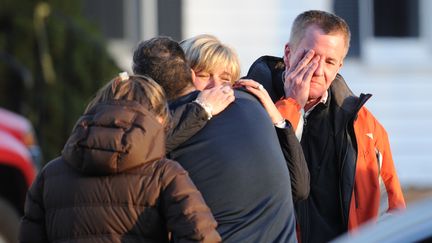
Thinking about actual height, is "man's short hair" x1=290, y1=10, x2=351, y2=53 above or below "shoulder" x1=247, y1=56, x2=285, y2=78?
above

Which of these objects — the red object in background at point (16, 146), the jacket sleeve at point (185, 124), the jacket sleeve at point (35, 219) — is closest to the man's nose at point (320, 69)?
the jacket sleeve at point (185, 124)

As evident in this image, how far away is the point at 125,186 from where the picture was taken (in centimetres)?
370

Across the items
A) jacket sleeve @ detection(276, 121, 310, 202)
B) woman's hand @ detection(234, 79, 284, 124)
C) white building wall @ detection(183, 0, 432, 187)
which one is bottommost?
white building wall @ detection(183, 0, 432, 187)

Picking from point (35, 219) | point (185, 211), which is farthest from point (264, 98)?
point (35, 219)

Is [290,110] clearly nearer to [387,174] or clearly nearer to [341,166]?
[341,166]

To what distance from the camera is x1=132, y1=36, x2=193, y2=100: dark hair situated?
400 centimetres

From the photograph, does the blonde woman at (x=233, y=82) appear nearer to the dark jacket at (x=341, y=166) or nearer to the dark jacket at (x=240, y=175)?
the dark jacket at (x=240, y=175)

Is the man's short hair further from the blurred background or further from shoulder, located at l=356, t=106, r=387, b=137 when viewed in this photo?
the blurred background

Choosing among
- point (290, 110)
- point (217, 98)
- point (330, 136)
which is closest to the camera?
point (217, 98)

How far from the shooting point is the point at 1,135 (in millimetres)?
8453

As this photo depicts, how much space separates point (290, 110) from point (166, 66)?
62cm

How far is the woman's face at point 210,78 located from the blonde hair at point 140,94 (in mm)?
446

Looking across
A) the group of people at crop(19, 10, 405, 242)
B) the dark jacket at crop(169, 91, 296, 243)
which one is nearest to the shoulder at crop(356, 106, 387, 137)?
the group of people at crop(19, 10, 405, 242)

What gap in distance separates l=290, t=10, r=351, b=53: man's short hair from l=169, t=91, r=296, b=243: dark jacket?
754mm
